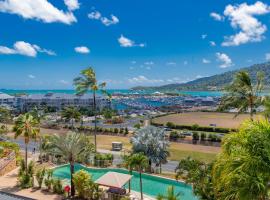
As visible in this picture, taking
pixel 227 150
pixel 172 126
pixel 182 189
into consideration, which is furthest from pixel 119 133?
pixel 227 150

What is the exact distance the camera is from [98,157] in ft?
117

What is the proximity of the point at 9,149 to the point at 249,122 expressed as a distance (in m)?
33.8

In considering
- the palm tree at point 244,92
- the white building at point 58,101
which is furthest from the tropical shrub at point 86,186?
the white building at point 58,101

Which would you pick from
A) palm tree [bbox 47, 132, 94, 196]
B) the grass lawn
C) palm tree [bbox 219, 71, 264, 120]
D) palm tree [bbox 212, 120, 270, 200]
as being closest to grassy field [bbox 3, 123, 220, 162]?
the grass lawn

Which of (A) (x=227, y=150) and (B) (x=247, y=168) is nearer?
(B) (x=247, y=168)

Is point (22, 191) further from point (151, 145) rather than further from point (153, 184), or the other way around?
point (151, 145)

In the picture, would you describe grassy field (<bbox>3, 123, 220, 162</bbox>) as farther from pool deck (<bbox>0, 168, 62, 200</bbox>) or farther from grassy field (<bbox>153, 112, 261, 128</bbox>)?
grassy field (<bbox>153, 112, 261, 128</bbox>)

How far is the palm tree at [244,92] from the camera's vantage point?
22.9 meters

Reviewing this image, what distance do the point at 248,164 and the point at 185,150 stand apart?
46.1 m

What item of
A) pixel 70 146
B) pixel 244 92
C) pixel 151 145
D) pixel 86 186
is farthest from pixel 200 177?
pixel 151 145

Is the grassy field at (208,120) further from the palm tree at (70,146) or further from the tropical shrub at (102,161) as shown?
the palm tree at (70,146)

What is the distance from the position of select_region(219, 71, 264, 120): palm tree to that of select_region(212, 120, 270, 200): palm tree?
54.9 feet

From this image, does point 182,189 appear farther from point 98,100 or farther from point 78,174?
point 98,100

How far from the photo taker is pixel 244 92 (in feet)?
76.1
